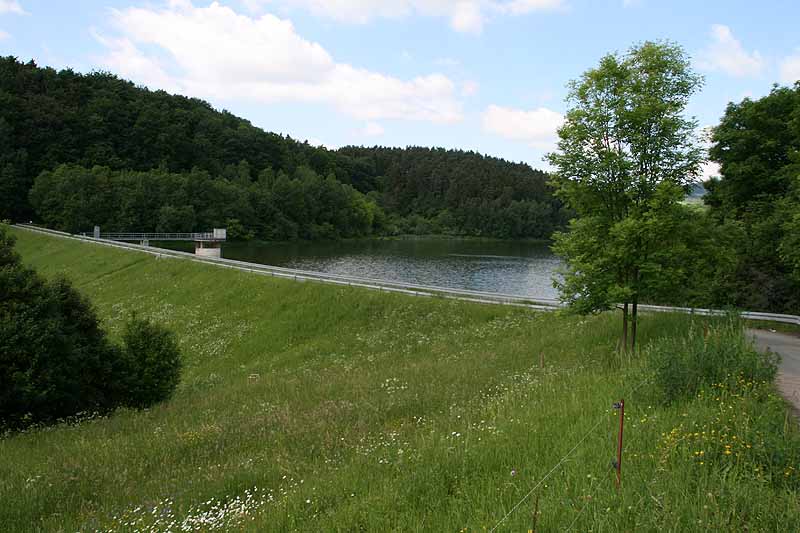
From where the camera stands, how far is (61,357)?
14984 mm

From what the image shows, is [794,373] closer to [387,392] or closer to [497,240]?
[387,392]

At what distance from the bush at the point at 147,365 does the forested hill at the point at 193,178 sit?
57340mm

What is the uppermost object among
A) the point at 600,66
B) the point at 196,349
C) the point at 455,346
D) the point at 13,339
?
the point at 600,66

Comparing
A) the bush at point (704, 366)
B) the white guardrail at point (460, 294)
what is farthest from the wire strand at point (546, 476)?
the white guardrail at point (460, 294)

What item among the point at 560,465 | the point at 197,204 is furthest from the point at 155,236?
the point at 560,465

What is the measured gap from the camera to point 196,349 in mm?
29484

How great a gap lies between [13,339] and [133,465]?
6.73 m

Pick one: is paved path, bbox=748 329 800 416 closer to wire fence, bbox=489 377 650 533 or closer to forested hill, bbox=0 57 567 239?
wire fence, bbox=489 377 650 533

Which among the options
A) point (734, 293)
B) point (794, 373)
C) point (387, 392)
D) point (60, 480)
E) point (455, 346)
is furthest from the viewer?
point (734, 293)

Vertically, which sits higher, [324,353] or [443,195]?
[443,195]

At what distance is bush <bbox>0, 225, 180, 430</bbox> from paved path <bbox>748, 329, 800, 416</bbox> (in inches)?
635

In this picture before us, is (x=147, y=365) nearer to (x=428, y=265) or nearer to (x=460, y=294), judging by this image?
(x=460, y=294)

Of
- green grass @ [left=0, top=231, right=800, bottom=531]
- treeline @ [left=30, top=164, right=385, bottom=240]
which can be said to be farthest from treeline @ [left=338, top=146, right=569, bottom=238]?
green grass @ [left=0, top=231, right=800, bottom=531]

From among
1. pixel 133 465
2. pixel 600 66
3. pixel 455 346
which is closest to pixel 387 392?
pixel 133 465
